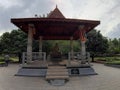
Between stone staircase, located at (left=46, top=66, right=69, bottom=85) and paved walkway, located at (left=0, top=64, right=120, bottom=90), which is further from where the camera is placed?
stone staircase, located at (left=46, top=66, right=69, bottom=85)

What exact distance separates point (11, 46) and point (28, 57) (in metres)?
19.2

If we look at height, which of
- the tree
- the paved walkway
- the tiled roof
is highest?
the tiled roof

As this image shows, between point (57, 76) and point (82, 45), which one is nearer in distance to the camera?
point (57, 76)

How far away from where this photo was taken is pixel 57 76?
13.0 metres

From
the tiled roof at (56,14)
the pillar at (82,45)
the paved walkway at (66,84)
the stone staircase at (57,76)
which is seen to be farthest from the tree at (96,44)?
the paved walkway at (66,84)

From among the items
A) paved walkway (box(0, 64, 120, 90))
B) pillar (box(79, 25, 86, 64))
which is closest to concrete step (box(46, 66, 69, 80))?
paved walkway (box(0, 64, 120, 90))

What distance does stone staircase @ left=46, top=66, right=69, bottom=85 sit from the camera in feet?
40.6

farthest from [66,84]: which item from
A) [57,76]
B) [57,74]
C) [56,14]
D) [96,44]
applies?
[96,44]

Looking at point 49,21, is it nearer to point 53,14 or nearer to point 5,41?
point 53,14

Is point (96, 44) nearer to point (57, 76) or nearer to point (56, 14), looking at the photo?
point (56, 14)

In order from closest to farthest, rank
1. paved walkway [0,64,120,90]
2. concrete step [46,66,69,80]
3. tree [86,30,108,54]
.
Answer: paved walkway [0,64,120,90] → concrete step [46,66,69,80] → tree [86,30,108,54]

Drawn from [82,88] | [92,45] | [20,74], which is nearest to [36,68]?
[20,74]

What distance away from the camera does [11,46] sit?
34.4 metres

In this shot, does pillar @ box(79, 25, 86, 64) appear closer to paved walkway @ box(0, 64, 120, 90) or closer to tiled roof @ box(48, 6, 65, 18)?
paved walkway @ box(0, 64, 120, 90)
